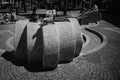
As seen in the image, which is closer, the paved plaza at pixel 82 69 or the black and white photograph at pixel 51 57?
the paved plaza at pixel 82 69

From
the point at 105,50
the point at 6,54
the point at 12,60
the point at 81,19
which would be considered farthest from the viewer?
the point at 81,19

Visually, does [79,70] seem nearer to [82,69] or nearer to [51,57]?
[82,69]

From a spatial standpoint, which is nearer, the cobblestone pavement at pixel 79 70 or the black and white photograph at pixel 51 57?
the cobblestone pavement at pixel 79 70

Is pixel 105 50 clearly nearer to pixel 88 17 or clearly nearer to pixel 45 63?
pixel 45 63

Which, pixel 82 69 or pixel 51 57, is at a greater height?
pixel 51 57

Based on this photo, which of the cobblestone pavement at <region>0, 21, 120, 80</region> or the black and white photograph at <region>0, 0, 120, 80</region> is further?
the black and white photograph at <region>0, 0, 120, 80</region>

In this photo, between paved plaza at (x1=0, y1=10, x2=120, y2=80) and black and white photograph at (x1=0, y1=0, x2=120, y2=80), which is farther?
black and white photograph at (x1=0, y1=0, x2=120, y2=80)

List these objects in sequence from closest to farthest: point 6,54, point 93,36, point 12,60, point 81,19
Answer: point 12,60 < point 6,54 < point 93,36 < point 81,19

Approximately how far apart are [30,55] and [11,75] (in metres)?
1.17

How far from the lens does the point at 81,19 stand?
19.0 m

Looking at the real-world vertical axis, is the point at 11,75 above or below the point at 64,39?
below

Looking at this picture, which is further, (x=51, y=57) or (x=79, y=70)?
(x=79, y=70)

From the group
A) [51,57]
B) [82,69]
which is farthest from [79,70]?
[51,57]

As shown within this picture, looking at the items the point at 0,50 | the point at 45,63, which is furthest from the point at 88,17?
the point at 45,63
